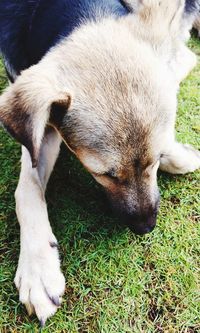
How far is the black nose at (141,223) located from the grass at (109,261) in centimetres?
25

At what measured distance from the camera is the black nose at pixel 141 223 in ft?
9.04

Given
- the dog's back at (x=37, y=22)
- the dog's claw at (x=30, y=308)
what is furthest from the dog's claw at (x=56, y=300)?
the dog's back at (x=37, y=22)

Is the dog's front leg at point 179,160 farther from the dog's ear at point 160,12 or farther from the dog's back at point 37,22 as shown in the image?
the dog's back at point 37,22

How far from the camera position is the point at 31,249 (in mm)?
2777

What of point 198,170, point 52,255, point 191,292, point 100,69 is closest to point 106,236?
point 52,255

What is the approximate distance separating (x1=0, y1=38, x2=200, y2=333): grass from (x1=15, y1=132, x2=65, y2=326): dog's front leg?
0.36 feet

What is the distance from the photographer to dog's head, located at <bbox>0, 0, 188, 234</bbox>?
2367 mm

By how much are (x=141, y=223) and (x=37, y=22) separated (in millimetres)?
1477

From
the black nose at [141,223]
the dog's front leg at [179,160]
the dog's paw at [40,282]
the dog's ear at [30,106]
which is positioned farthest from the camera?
the dog's front leg at [179,160]

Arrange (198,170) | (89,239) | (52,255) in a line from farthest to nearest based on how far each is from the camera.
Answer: (198,170)
(89,239)
(52,255)

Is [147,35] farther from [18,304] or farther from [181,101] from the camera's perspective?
[18,304]

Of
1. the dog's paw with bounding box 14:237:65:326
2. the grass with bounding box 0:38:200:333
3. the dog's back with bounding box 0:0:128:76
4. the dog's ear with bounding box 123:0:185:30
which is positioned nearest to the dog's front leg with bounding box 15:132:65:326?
the dog's paw with bounding box 14:237:65:326

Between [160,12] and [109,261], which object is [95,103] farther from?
[109,261]

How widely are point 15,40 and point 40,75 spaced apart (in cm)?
86
